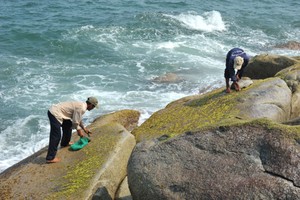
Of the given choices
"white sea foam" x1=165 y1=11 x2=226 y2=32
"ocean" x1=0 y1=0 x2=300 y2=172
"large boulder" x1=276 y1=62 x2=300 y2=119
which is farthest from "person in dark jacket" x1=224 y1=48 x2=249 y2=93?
"white sea foam" x1=165 y1=11 x2=226 y2=32

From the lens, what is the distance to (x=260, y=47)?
3472 centimetres

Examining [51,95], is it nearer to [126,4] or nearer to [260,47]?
[260,47]

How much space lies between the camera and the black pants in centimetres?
1094

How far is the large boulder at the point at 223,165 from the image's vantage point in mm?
6629

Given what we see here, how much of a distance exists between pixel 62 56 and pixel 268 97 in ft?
72.0

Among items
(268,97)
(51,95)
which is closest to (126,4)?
(51,95)

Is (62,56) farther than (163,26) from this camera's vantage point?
No

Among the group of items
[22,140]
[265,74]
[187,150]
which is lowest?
[22,140]

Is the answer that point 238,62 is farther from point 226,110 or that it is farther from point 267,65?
point 267,65

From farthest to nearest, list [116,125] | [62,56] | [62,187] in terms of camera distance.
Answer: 1. [62,56]
2. [116,125]
3. [62,187]

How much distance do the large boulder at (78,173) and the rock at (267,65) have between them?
9.70 m

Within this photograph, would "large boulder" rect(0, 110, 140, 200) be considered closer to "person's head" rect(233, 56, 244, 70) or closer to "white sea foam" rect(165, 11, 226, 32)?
"person's head" rect(233, 56, 244, 70)

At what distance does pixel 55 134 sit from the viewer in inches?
439

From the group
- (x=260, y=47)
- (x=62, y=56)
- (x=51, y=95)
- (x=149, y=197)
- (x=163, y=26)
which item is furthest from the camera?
(x=163, y=26)
